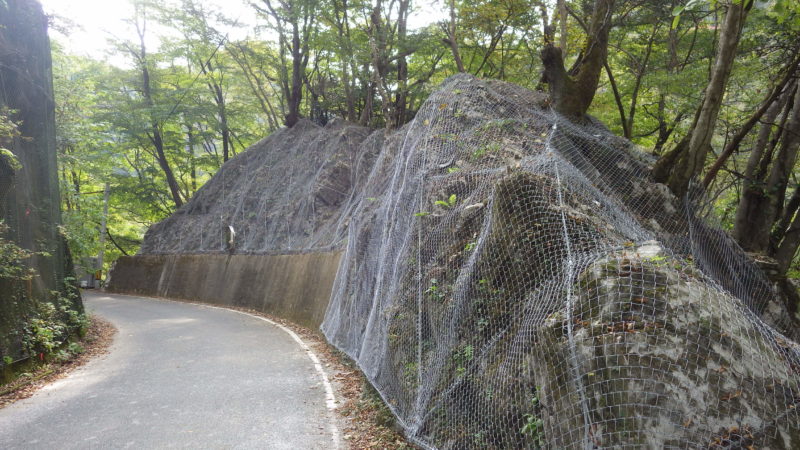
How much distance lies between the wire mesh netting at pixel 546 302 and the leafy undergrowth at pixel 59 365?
15.2ft

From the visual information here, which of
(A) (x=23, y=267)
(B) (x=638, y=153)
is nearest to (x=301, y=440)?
(A) (x=23, y=267)

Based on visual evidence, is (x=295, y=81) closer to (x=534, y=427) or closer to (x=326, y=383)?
(x=326, y=383)

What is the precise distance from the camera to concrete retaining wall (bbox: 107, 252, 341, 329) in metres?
14.0

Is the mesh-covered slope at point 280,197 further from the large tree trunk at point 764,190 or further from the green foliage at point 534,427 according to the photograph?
the green foliage at point 534,427

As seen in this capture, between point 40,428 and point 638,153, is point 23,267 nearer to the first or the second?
point 40,428

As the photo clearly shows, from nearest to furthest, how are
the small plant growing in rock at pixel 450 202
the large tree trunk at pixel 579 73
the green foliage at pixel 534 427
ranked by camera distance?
the green foliage at pixel 534 427 < the small plant growing in rock at pixel 450 202 < the large tree trunk at pixel 579 73

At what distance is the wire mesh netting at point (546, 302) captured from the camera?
2.77 meters

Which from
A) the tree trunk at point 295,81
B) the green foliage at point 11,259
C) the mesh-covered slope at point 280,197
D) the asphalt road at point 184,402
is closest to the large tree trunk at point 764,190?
the asphalt road at point 184,402

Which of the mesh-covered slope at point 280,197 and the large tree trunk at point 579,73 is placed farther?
the mesh-covered slope at point 280,197

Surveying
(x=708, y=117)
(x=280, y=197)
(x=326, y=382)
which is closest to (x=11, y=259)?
(x=326, y=382)

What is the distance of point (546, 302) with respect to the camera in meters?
3.86

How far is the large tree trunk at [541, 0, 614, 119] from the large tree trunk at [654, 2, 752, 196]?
105 inches

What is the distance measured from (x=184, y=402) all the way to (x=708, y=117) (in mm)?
8247

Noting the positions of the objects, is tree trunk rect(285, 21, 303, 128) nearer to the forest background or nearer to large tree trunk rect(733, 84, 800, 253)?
the forest background
